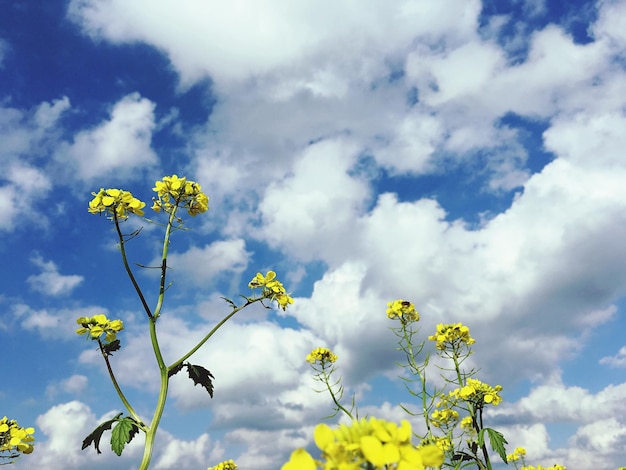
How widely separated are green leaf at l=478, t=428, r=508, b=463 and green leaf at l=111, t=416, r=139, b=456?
14.2 feet

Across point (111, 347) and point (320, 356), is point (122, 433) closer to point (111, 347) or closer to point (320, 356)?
point (111, 347)

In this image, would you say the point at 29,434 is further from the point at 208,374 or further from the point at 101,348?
the point at 208,374

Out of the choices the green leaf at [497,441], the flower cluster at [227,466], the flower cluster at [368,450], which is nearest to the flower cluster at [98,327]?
the flower cluster at [368,450]

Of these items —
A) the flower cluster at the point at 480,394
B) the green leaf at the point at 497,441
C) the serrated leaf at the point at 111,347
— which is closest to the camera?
the serrated leaf at the point at 111,347

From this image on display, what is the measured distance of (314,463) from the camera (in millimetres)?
1202

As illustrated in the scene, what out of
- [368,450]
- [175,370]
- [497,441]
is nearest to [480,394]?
[497,441]

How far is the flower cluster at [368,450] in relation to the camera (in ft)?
3.93

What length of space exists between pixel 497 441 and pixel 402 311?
2.02 meters

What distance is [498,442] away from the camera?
20.1 feet

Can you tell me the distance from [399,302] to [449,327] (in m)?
1.17

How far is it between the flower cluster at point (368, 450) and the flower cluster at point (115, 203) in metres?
3.63

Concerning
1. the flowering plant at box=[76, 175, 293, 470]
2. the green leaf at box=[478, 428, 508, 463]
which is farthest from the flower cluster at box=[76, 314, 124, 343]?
the green leaf at box=[478, 428, 508, 463]

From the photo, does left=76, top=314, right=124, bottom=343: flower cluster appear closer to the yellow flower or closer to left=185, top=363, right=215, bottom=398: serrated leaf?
left=185, top=363, right=215, bottom=398: serrated leaf

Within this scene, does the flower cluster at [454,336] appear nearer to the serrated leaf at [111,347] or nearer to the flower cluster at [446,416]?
the flower cluster at [446,416]
